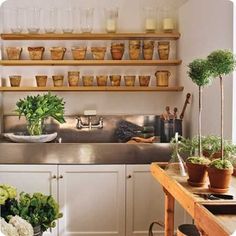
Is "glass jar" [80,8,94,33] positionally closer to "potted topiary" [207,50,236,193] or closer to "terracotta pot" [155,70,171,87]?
"terracotta pot" [155,70,171,87]

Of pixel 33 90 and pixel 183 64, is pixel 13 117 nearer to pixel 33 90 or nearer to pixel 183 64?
pixel 33 90

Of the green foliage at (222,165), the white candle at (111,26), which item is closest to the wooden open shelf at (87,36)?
the white candle at (111,26)

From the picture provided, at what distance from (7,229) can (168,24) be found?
2.64 metres

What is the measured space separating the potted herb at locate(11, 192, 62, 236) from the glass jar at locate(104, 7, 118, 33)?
→ 2130mm

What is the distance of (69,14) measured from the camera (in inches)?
147

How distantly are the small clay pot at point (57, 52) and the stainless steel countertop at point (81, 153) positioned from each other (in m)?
0.92

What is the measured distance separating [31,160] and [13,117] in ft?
2.46

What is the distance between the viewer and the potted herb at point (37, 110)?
3.24m

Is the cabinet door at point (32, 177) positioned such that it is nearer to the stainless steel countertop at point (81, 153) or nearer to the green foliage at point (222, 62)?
the stainless steel countertop at point (81, 153)

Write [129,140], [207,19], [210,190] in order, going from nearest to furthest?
[210,190] → [207,19] → [129,140]

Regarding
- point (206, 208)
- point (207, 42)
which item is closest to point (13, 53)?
point (207, 42)

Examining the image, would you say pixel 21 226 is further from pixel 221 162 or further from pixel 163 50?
pixel 163 50

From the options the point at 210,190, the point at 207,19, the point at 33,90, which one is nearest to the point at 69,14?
the point at 33,90

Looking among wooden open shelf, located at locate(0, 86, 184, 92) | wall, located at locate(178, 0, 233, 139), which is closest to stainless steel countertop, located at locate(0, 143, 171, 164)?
wall, located at locate(178, 0, 233, 139)
